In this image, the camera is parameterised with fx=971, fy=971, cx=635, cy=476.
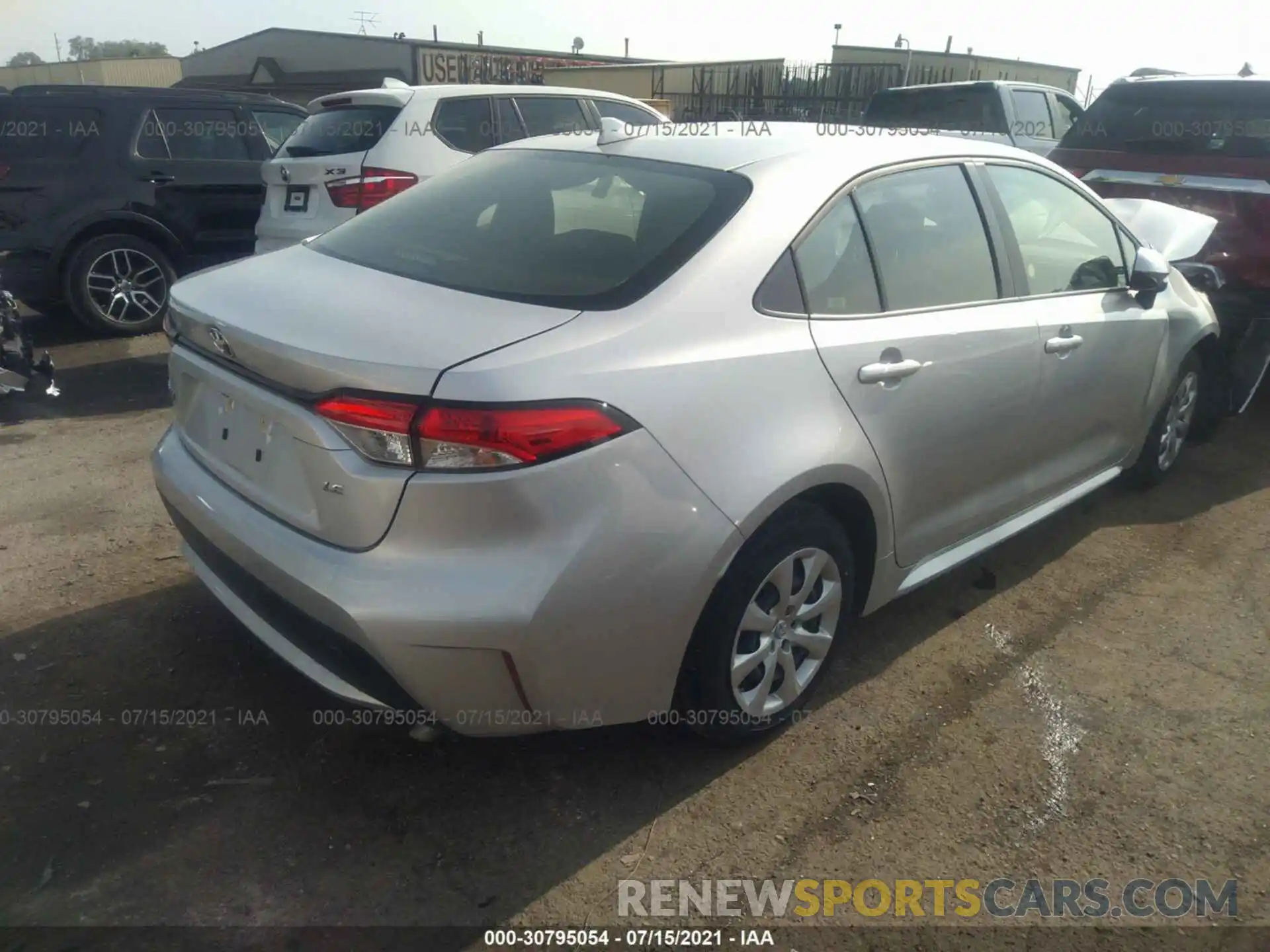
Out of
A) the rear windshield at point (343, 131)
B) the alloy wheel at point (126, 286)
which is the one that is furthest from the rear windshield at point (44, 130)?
the rear windshield at point (343, 131)

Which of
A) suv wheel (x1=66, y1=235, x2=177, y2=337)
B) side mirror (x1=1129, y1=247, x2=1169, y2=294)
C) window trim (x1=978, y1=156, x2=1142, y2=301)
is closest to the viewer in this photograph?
window trim (x1=978, y1=156, x2=1142, y2=301)

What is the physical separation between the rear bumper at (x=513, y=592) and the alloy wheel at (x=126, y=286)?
5493 mm

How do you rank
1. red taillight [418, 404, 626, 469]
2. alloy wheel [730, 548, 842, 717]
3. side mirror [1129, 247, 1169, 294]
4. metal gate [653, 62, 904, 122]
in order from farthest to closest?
metal gate [653, 62, 904, 122], side mirror [1129, 247, 1169, 294], alloy wheel [730, 548, 842, 717], red taillight [418, 404, 626, 469]

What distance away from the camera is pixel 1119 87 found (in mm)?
6641

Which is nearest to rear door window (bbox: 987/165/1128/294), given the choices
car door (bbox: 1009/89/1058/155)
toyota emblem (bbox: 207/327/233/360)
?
toyota emblem (bbox: 207/327/233/360)

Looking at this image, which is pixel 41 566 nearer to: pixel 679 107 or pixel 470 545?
pixel 470 545

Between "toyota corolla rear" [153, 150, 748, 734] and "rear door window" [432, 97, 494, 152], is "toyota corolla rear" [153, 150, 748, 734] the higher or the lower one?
the lower one

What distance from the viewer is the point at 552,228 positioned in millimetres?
2744

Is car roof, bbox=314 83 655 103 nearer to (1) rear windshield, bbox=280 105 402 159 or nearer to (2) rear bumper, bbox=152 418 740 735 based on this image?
(1) rear windshield, bbox=280 105 402 159

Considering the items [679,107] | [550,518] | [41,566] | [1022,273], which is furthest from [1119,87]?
[679,107]

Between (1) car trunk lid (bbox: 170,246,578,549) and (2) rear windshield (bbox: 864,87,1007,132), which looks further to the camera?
(2) rear windshield (bbox: 864,87,1007,132)

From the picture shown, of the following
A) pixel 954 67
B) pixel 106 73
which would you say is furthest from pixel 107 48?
pixel 954 67

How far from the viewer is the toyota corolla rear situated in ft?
6.70

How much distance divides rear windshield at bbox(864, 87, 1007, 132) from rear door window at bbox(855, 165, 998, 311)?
766 centimetres
